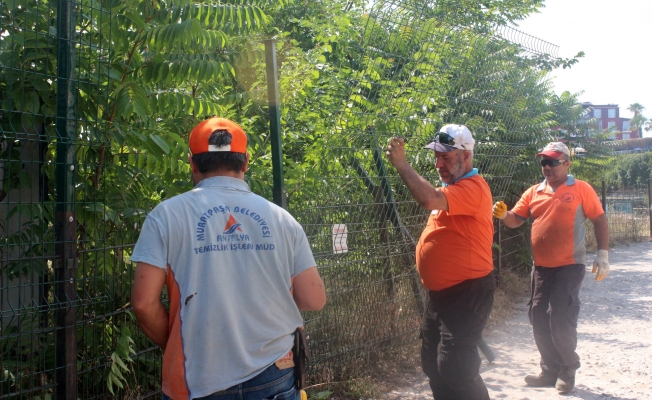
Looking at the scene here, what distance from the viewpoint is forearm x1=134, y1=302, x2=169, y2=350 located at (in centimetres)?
226

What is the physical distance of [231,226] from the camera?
2.32 m

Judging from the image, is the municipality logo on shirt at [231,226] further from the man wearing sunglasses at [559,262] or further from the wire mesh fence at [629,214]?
the wire mesh fence at [629,214]

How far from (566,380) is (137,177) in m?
3.95

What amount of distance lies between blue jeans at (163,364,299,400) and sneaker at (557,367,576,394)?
358 centimetres

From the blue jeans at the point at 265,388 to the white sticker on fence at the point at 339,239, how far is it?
2248 millimetres

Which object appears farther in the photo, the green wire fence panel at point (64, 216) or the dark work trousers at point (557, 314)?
the dark work trousers at point (557, 314)

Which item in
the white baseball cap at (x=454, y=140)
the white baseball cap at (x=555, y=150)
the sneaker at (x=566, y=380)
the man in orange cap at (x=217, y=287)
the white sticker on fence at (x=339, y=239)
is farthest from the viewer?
the white baseball cap at (x=555, y=150)

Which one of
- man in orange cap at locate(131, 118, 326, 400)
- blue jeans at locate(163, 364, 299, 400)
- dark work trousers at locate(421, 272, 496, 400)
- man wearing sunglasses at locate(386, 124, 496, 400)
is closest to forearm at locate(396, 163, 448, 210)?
man wearing sunglasses at locate(386, 124, 496, 400)

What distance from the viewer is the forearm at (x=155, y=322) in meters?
2.26

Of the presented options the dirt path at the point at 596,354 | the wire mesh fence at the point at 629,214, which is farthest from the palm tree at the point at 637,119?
the dirt path at the point at 596,354

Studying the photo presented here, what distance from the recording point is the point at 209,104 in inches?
159

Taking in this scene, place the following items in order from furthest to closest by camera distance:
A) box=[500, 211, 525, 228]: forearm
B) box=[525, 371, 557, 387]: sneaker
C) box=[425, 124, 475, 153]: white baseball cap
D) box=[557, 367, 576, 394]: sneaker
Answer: box=[500, 211, 525, 228]: forearm
box=[525, 371, 557, 387]: sneaker
box=[557, 367, 576, 394]: sneaker
box=[425, 124, 475, 153]: white baseball cap

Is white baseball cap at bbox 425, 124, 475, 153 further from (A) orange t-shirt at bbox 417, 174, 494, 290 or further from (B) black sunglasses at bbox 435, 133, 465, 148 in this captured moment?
(A) orange t-shirt at bbox 417, 174, 494, 290

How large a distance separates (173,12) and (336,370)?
305 centimetres
